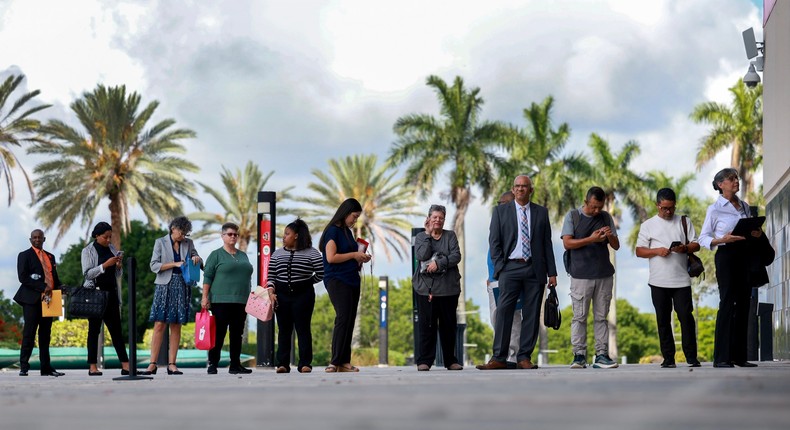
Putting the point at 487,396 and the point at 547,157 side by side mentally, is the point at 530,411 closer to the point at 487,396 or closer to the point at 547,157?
the point at 487,396

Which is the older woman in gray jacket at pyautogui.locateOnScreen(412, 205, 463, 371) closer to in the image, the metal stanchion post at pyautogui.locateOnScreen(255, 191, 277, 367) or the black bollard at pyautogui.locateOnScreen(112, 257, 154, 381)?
the black bollard at pyautogui.locateOnScreen(112, 257, 154, 381)

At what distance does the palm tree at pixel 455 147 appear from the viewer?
6184 cm

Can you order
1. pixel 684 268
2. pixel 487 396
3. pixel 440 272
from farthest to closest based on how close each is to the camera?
1. pixel 440 272
2. pixel 684 268
3. pixel 487 396

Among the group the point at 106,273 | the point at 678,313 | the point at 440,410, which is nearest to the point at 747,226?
the point at 678,313

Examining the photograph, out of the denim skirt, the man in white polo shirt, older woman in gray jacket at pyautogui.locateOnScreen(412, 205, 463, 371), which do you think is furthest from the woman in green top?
the man in white polo shirt

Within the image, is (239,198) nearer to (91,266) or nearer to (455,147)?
(455,147)

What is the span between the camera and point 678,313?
44.5 feet

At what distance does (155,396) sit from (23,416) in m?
1.52

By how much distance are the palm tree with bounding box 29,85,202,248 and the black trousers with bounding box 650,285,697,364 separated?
3491cm

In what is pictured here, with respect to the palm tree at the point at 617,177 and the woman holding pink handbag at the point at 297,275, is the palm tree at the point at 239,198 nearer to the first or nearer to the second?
the palm tree at the point at 617,177

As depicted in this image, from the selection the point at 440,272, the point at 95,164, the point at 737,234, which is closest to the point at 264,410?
the point at 737,234

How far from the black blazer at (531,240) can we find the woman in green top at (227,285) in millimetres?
2877

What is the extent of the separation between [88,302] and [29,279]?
1.35 metres

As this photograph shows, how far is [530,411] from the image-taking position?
4848mm
